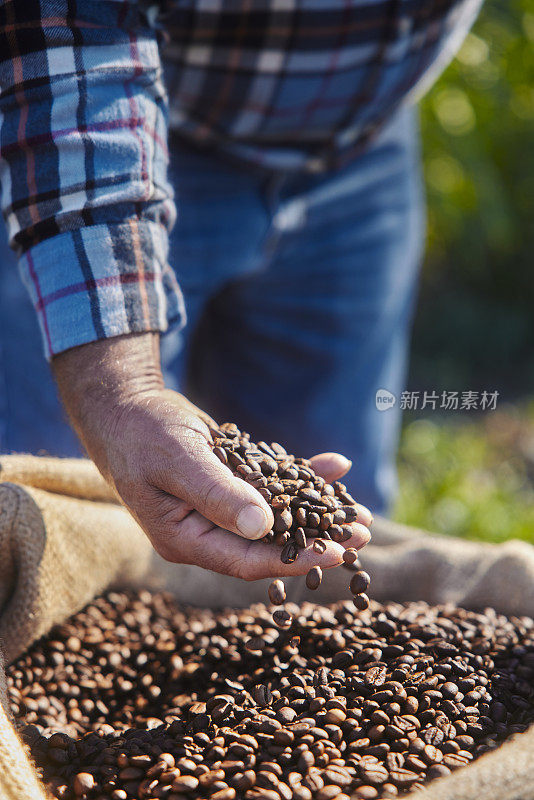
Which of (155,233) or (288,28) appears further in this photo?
(288,28)

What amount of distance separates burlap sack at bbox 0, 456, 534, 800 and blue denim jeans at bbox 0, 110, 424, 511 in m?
0.83

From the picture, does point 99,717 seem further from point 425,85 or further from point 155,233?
point 425,85

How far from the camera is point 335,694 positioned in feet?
4.36

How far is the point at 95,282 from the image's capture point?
1.32m

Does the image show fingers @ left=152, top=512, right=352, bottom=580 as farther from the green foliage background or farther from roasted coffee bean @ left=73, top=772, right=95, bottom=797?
the green foliage background

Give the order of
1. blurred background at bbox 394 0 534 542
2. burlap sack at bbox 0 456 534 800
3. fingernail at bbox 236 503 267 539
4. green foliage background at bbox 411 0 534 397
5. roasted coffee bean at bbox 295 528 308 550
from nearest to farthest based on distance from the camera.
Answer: fingernail at bbox 236 503 267 539, roasted coffee bean at bbox 295 528 308 550, burlap sack at bbox 0 456 534 800, blurred background at bbox 394 0 534 542, green foliage background at bbox 411 0 534 397

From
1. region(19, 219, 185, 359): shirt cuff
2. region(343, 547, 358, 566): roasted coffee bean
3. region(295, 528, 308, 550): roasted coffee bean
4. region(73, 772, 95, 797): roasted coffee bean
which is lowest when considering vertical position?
region(73, 772, 95, 797): roasted coffee bean

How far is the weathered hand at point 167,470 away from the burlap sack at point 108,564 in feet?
1.11

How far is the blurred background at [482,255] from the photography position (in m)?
4.59

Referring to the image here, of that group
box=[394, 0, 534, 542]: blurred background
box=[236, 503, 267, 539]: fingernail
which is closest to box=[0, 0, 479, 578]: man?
box=[236, 503, 267, 539]: fingernail

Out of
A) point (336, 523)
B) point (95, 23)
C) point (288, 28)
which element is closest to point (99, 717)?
point (336, 523)

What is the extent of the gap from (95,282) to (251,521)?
1.70 feet

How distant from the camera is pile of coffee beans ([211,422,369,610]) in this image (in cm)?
124

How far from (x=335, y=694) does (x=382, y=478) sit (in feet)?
6.11
